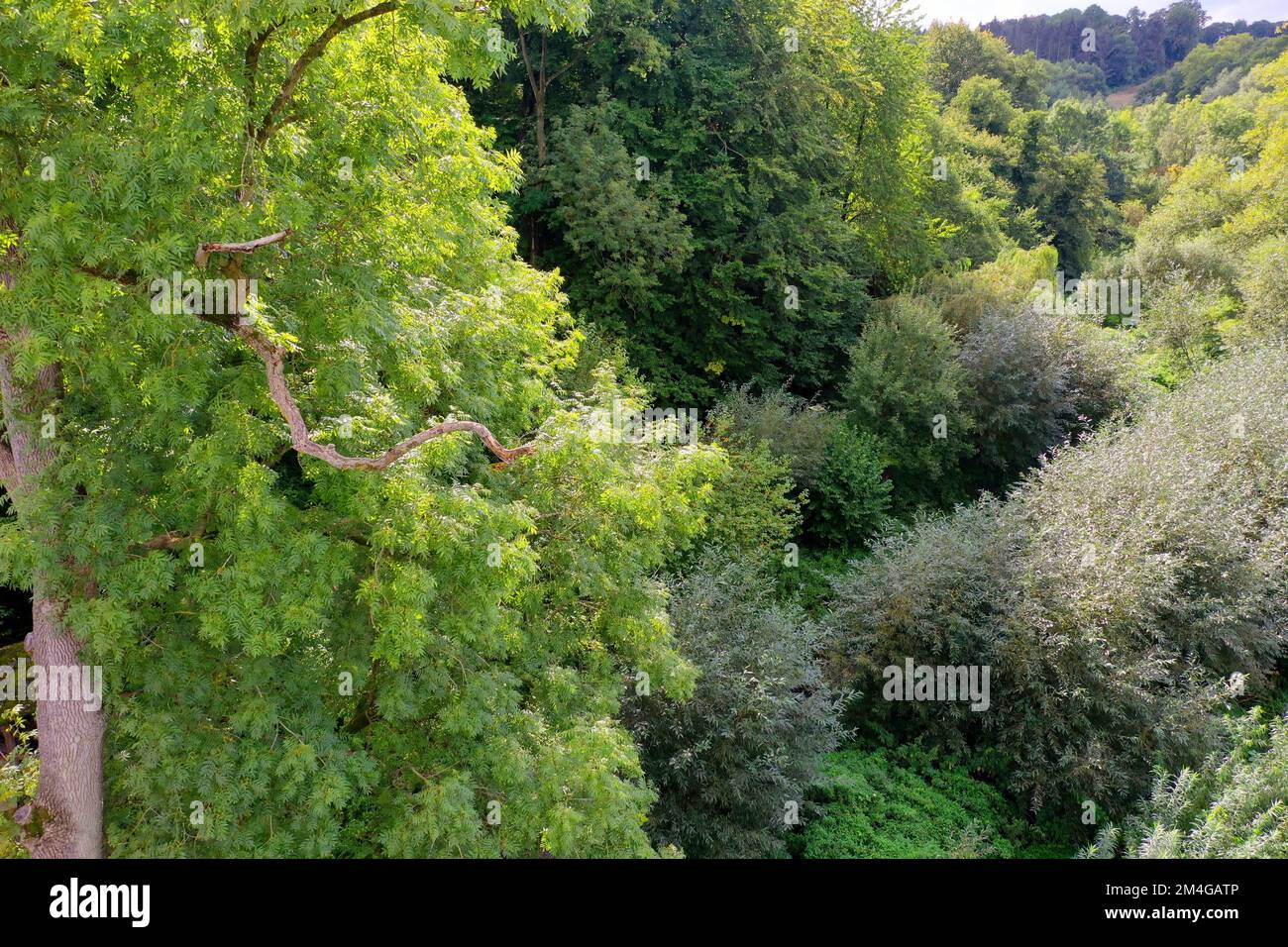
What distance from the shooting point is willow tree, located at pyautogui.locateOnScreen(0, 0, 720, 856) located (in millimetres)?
6047

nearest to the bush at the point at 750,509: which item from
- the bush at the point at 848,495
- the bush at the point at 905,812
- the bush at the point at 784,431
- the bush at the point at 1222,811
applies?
the bush at the point at 784,431

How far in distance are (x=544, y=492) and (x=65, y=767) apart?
477cm

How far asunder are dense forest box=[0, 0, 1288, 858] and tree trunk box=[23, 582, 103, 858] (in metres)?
0.05

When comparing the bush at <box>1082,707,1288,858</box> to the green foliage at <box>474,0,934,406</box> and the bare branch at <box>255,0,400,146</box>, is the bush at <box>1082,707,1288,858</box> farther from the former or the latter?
the green foliage at <box>474,0,934,406</box>

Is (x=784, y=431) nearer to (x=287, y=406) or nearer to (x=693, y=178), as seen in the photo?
(x=693, y=178)

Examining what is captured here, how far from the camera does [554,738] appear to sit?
7.87m

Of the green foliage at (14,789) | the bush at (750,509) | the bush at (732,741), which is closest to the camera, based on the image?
the green foliage at (14,789)

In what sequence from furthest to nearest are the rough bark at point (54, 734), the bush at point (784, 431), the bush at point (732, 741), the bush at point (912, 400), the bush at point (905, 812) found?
the bush at point (912, 400), the bush at point (784, 431), the bush at point (905, 812), the bush at point (732, 741), the rough bark at point (54, 734)

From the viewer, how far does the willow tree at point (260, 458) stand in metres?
6.05

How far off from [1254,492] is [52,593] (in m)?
19.1

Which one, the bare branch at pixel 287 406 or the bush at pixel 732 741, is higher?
the bare branch at pixel 287 406

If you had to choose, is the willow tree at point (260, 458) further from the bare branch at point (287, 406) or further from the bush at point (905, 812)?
the bush at point (905, 812)

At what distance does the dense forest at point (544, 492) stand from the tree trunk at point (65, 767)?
0.16 ft
